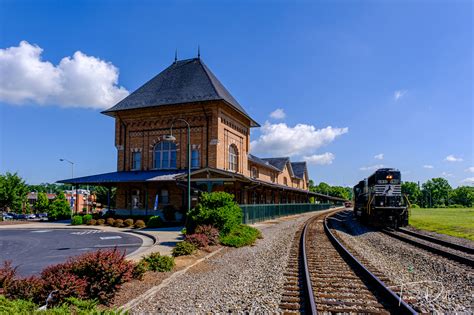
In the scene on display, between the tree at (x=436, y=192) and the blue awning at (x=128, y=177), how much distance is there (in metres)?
109

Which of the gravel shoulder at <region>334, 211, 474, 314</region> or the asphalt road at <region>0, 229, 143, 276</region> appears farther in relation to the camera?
the asphalt road at <region>0, 229, 143, 276</region>

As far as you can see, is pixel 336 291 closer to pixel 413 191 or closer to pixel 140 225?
pixel 140 225

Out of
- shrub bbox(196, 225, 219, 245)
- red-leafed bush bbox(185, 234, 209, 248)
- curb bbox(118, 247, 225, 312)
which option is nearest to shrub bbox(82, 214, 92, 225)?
shrub bbox(196, 225, 219, 245)

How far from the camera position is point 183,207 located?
30.1 metres

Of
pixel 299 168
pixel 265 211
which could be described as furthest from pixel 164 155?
pixel 299 168

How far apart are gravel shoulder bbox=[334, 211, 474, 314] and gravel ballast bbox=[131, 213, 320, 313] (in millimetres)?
2835

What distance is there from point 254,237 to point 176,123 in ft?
59.4

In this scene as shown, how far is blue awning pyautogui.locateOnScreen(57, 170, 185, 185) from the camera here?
28.8 metres

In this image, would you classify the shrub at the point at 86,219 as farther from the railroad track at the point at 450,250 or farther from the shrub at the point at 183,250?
the railroad track at the point at 450,250

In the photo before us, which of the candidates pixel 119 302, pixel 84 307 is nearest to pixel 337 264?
pixel 119 302

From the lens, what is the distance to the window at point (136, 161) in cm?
3419

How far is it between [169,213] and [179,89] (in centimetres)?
1206

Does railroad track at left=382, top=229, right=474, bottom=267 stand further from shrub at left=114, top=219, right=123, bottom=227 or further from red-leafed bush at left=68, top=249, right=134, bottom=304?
shrub at left=114, top=219, right=123, bottom=227

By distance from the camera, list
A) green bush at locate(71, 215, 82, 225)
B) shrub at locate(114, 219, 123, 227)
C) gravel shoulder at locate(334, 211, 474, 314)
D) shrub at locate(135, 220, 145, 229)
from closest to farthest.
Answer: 1. gravel shoulder at locate(334, 211, 474, 314)
2. shrub at locate(135, 220, 145, 229)
3. shrub at locate(114, 219, 123, 227)
4. green bush at locate(71, 215, 82, 225)
